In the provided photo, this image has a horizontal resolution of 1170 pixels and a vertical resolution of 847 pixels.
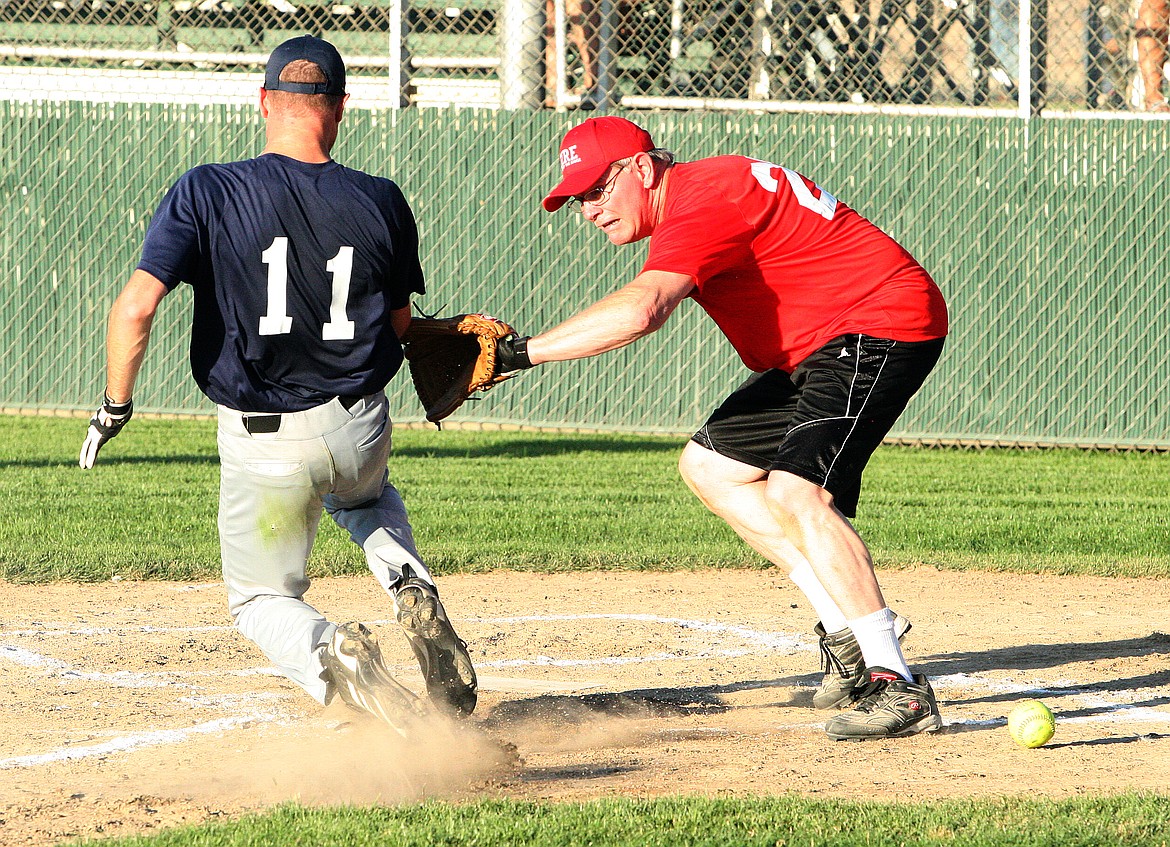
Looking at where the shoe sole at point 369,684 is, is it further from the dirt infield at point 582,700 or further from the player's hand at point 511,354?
the player's hand at point 511,354

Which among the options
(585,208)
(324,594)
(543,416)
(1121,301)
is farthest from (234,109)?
(585,208)

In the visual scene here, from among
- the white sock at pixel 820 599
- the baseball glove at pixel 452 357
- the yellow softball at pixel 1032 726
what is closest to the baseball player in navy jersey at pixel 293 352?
the baseball glove at pixel 452 357

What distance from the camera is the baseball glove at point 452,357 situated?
4.48 m

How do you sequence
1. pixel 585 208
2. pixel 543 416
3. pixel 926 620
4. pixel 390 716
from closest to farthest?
1. pixel 390 716
2. pixel 585 208
3. pixel 926 620
4. pixel 543 416

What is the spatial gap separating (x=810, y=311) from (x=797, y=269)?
15 centimetres

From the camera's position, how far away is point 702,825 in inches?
141

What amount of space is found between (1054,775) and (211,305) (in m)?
2.75

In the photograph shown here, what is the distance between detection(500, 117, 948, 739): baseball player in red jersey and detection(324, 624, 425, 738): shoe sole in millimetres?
978

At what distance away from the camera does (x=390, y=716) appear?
3.99 metres

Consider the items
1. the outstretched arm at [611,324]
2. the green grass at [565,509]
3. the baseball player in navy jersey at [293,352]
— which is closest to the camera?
the baseball player in navy jersey at [293,352]

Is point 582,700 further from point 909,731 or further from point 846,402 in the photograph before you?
point 846,402

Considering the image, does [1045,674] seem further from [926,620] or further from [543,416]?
[543,416]

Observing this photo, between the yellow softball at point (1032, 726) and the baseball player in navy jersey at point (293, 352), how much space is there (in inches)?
65.4

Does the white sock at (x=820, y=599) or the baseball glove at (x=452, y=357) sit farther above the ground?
the baseball glove at (x=452, y=357)
